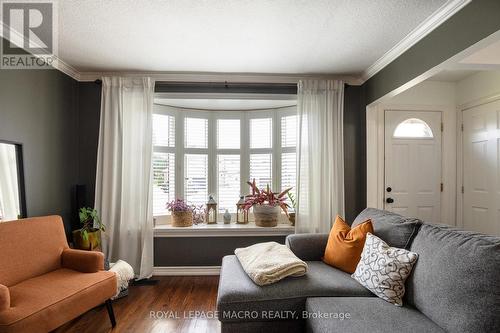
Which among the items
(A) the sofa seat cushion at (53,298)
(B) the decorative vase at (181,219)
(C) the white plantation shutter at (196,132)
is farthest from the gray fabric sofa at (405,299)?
(C) the white plantation shutter at (196,132)

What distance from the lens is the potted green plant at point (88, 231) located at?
2.71 m

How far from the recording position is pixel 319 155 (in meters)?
3.20

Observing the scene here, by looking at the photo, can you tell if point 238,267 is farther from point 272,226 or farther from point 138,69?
point 138,69

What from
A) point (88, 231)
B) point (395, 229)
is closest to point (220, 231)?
point (88, 231)

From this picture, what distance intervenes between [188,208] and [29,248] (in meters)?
1.60

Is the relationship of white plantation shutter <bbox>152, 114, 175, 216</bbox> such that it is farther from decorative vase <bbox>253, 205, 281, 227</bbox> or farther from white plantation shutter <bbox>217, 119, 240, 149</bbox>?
decorative vase <bbox>253, 205, 281, 227</bbox>

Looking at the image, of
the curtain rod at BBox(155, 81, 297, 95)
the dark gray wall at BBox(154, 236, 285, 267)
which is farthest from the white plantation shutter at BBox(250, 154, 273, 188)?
the curtain rod at BBox(155, 81, 297, 95)

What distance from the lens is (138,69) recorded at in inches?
123

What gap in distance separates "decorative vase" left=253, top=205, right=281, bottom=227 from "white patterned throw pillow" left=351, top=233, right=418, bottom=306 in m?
1.54

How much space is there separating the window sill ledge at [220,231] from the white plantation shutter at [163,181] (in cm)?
31

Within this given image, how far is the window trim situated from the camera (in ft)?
12.1

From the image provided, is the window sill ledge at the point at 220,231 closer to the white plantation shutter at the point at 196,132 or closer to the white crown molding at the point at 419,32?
the white plantation shutter at the point at 196,132

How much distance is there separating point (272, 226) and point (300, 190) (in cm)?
57

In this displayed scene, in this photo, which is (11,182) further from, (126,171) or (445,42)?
(445,42)
